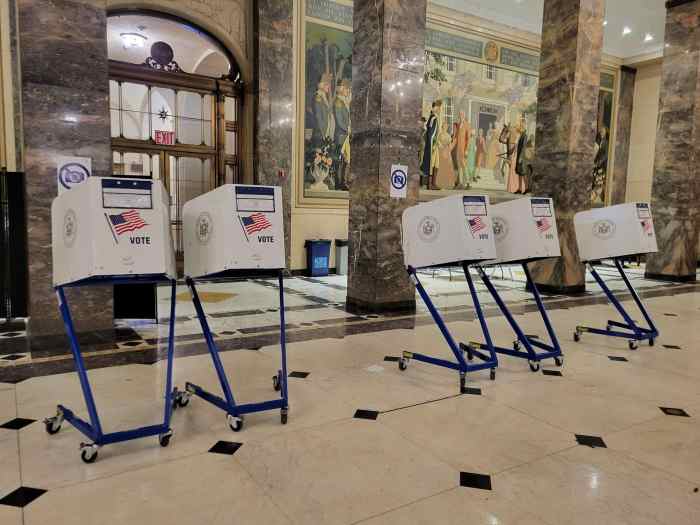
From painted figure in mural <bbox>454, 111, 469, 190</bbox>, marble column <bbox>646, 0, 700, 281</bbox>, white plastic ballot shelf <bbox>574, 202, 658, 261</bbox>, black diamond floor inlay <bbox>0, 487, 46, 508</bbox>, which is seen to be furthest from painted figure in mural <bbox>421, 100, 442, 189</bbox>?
black diamond floor inlay <bbox>0, 487, 46, 508</bbox>

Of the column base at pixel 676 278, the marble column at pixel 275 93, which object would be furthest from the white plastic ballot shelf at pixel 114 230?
the column base at pixel 676 278

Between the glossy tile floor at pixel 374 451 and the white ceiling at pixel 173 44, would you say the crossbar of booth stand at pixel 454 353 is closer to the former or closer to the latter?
the glossy tile floor at pixel 374 451

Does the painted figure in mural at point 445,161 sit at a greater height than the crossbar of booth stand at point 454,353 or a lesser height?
greater

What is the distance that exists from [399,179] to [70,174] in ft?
10.7

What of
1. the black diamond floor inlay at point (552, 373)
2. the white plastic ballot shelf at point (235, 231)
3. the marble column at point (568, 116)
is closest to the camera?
the white plastic ballot shelf at point (235, 231)

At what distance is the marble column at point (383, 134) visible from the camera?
5805 millimetres

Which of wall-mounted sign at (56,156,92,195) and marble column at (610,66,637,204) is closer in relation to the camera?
wall-mounted sign at (56,156,92,195)

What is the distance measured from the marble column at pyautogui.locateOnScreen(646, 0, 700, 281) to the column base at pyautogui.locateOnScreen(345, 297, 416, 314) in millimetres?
6205

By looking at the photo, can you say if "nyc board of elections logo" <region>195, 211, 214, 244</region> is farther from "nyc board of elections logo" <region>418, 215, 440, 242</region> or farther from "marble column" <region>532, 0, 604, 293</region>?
"marble column" <region>532, 0, 604, 293</region>

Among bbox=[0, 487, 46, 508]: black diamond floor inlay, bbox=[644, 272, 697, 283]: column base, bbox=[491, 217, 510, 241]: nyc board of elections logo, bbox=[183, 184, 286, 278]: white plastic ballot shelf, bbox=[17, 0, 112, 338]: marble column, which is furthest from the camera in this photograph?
bbox=[644, 272, 697, 283]: column base

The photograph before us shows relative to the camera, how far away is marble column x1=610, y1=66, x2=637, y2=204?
13977 mm

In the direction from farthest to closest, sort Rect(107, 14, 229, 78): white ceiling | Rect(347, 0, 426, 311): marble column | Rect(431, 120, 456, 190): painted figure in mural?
Rect(431, 120, 456, 190): painted figure in mural → Rect(107, 14, 229, 78): white ceiling → Rect(347, 0, 426, 311): marble column

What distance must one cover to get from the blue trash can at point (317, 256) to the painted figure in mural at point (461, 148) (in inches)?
138

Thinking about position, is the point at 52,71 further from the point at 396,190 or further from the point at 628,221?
the point at 628,221
